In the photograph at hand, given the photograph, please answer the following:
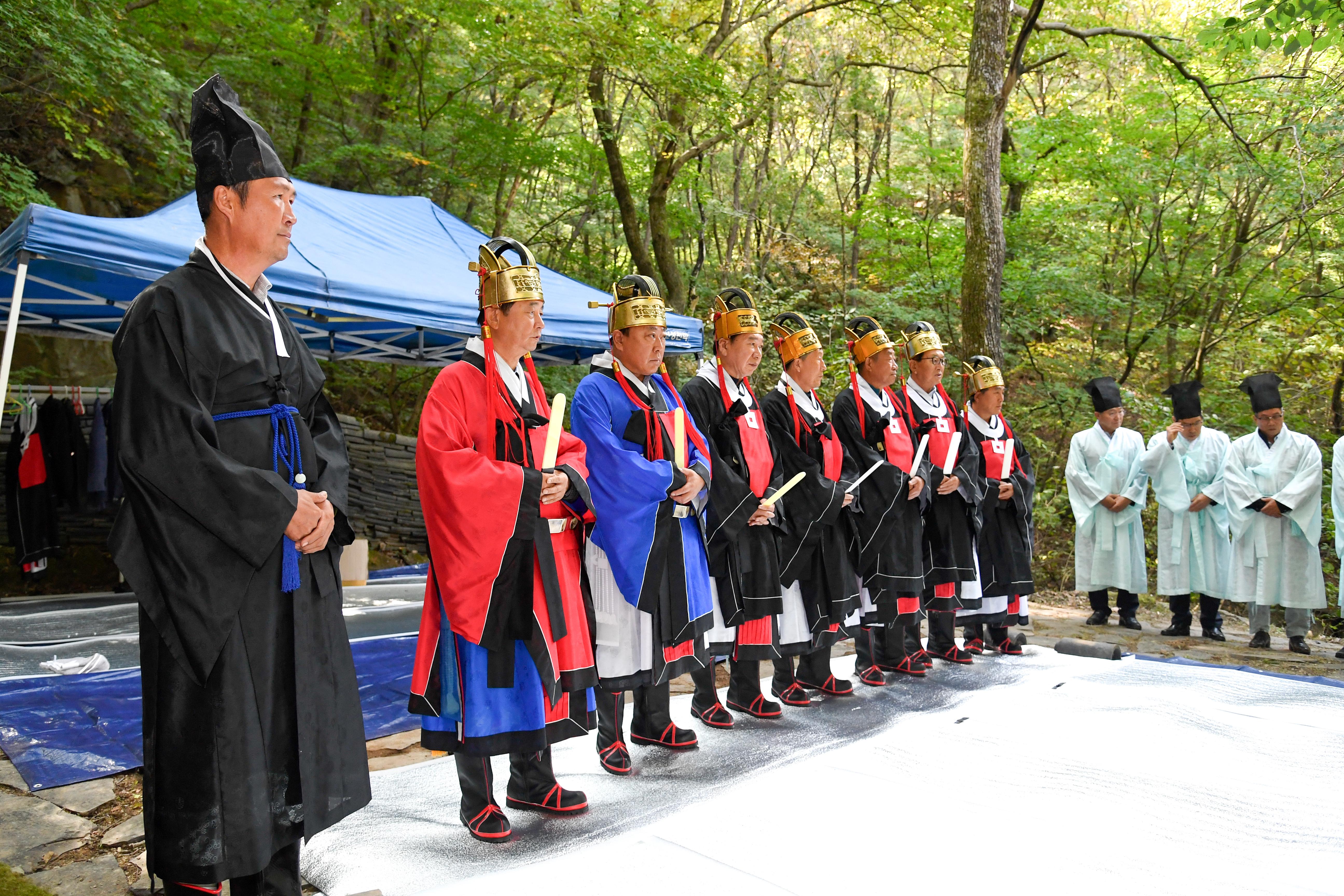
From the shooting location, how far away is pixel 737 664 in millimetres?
4293

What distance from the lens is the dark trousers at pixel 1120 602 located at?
747 cm

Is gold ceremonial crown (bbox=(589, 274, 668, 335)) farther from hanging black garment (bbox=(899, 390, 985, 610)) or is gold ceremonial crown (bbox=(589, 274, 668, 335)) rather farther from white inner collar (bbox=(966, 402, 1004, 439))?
white inner collar (bbox=(966, 402, 1004, 439))

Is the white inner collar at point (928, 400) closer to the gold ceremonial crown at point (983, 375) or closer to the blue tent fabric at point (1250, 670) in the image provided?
the gold ceremonial crown at point (983, 375)

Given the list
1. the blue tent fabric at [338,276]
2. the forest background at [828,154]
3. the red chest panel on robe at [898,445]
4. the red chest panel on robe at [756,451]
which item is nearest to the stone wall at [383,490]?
the forest background at [828,154]

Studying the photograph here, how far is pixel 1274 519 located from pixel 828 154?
1117cm

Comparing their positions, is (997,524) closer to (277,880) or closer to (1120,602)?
(1120,602)

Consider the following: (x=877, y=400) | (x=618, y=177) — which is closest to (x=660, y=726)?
(x=877, y=400)

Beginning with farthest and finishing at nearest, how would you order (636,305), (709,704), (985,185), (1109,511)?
(985,185), (1109,511), (709,704), (636,305)

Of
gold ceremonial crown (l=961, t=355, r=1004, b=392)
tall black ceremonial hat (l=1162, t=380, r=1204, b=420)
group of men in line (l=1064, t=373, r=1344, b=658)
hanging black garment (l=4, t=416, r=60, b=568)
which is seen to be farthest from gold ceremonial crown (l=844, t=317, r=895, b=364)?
hanging black garment (l=4, t=416, r=60, b=568)

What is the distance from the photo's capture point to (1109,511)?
7504 mm

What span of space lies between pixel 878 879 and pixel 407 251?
197 inches

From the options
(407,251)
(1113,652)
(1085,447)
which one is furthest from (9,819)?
(1085,447)

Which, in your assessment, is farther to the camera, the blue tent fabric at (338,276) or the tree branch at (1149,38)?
the tree branch at (1149,38)

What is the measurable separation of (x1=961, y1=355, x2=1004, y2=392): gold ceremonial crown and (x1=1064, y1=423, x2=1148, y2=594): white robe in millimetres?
2170
